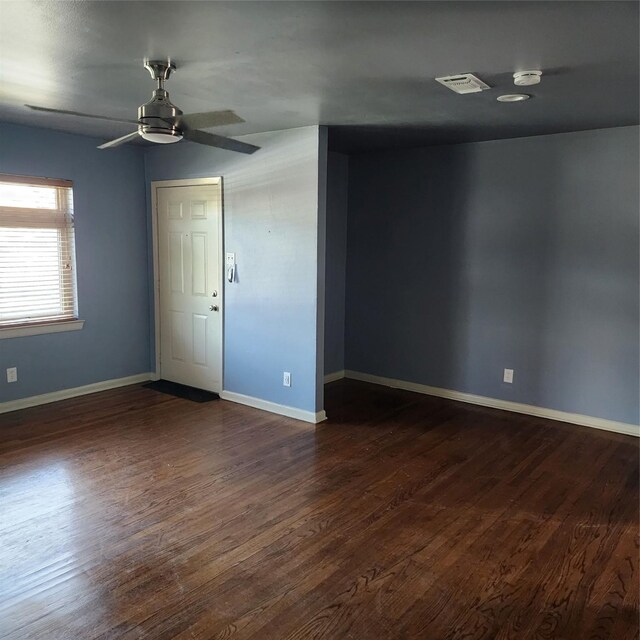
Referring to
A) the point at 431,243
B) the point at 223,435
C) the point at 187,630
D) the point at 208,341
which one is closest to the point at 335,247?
the point at 431,243

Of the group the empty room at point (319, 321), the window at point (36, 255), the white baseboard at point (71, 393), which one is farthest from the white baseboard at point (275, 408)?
the window at point (36, 255)

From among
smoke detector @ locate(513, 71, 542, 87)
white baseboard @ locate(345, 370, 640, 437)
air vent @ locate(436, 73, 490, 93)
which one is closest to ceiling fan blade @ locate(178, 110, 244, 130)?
air vent @ locate(436, 73, 490, 93)

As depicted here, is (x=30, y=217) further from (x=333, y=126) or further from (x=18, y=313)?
(x=333, y=126)

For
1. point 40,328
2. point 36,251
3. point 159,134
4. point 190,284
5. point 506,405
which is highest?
point 159,134

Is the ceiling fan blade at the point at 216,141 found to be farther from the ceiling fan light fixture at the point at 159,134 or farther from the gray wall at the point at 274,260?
the ceiling fan light fixture at the point at 159,134

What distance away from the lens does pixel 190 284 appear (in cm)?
520

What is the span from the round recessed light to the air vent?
248mm

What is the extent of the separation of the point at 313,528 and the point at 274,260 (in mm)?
2301

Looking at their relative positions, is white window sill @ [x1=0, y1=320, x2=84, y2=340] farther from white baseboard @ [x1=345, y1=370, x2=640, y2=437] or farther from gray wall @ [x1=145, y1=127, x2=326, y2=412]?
white baseboard @ [x1=345, y1=370, x2=640, y2=437]

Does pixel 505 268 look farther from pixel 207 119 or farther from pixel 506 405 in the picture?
pixel 207 119

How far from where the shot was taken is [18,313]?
4559 millimetres

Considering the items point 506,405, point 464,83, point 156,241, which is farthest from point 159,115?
point 506,405

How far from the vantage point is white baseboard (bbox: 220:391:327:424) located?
174 inches

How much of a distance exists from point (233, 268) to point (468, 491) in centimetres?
266
